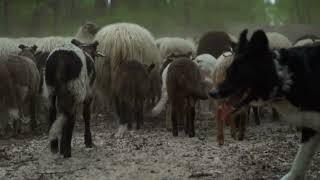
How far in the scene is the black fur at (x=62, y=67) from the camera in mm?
7676

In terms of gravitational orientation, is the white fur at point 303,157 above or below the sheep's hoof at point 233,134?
above

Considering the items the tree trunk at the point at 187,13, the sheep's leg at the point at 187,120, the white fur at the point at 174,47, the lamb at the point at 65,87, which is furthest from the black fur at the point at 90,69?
the tree trunk at the point at 187,13

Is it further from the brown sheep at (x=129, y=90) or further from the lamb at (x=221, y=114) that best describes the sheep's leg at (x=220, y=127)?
the brown sheep at (x=129, y=90)

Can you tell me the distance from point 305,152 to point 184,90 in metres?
3.59

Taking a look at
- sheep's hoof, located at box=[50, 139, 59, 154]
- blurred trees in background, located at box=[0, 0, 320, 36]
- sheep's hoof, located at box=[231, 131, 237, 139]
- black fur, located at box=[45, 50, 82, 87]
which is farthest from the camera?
blurred trees in background, located at box=[0, 0, 320, 36]

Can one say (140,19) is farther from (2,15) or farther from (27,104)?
(27,104)

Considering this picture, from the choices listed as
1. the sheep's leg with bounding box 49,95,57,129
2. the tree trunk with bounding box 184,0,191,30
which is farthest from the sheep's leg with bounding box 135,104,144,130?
the tree trunk with bounding box 184,0,191,30

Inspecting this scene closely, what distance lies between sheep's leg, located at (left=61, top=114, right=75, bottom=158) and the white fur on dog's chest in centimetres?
315

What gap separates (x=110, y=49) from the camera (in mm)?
11047

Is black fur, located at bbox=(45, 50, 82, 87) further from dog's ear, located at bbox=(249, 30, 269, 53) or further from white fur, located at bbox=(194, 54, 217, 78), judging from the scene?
white fur, located at bbox=(194, 54, 217, 78)

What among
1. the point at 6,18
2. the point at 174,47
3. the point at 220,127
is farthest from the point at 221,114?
the point at 6,18

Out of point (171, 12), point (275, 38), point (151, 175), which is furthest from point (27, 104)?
point (171, 12)

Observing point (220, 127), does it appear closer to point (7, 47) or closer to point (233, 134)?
point (233, 134)

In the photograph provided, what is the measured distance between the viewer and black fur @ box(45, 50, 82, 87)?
25.2ft
